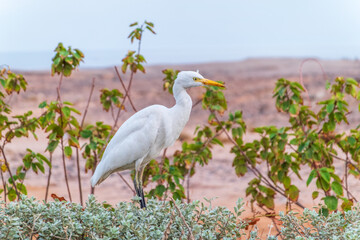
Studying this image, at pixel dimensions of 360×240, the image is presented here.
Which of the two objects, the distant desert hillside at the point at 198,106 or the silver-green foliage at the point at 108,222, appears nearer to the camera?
the silver-green foliage at the point at 108,222

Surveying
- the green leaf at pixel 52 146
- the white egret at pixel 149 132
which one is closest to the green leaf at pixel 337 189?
the white egret at pixel 149 132

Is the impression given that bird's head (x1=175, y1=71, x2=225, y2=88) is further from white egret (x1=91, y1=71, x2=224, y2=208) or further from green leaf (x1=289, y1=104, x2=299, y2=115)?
green leaf (x1=289, y1=104, x2=299, y2=115)

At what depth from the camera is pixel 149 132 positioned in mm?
2814

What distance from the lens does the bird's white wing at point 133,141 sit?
2.82 m

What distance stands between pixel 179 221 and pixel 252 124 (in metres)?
9.08

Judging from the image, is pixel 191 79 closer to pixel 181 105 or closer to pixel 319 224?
pixel 181 105

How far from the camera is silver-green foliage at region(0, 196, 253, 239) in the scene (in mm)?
2037

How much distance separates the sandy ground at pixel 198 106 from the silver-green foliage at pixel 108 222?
1.60 meters

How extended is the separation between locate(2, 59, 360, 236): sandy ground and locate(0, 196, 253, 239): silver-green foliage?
1.60 m

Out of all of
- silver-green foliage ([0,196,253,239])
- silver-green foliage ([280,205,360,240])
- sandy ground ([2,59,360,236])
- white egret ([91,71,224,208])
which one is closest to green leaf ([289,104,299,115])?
sandy ground ([2,59,360,236])

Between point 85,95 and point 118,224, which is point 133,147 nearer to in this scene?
point 118,224

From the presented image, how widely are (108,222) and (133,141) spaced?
31.8 inches

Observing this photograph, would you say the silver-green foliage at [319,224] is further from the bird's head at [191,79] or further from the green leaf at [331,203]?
the bird's head at [191,79]

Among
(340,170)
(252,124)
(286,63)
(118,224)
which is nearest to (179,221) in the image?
(118,224)
